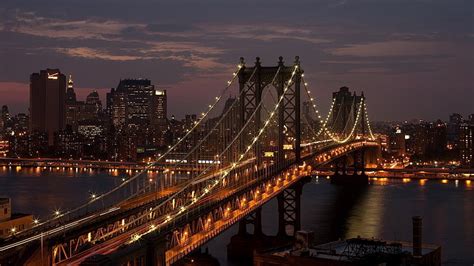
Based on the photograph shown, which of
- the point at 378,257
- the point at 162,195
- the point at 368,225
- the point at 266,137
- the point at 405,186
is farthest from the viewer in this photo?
the point at 405,186

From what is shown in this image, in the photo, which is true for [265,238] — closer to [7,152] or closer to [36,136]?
[7,152]

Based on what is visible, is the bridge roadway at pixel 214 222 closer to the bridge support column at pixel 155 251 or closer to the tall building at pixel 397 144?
the bridge support column at pixel 155 251

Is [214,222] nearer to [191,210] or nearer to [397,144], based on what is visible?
[191,210]

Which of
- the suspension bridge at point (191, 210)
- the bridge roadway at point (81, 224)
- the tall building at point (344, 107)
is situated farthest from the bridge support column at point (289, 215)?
the tall building at point (344, 107)

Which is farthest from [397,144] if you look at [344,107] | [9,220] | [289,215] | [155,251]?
[155,251]

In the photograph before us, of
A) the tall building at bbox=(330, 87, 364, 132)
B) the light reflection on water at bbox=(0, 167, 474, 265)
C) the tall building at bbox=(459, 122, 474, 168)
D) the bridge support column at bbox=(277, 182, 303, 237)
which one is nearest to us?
the bridge support column at bbox=(277, 182, 303, 237)

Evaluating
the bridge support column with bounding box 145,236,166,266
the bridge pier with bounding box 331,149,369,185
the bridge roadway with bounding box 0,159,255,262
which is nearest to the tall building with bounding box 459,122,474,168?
the bridge pier with bounding box 331,149,369,185

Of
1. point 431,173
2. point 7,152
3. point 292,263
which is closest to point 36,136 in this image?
point 7,152

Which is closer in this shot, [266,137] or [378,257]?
[378,257]

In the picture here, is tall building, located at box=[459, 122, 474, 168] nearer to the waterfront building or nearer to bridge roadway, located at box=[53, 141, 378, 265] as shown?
bridge roadway, located at box=[53, 141, 378, 265]
